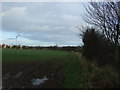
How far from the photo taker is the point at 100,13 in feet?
56.4

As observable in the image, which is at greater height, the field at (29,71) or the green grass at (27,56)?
the green grass at (27,56)

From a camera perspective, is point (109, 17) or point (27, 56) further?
point (27, 56)

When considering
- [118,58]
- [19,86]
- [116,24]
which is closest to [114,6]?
[116,24]

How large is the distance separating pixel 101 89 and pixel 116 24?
5211mm

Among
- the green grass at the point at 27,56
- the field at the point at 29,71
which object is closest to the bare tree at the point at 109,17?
the field at the point at 29,71

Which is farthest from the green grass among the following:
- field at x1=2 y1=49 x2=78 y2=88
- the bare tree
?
the bare tree

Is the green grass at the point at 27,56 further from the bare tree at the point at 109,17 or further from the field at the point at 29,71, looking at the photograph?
the bare tree at the point at 109,17

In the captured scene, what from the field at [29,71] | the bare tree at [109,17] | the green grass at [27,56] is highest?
the bare tree at [109,17]

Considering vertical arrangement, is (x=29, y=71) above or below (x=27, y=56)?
below

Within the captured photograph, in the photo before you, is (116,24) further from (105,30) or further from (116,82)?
(116,82)

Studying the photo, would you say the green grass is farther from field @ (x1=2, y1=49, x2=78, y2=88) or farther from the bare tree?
the bare tree

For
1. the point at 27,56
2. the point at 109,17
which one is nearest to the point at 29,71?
the point at 109,17

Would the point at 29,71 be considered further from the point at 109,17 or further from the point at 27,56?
the point at 27,56

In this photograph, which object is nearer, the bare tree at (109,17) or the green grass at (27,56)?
the bare tree at (109,17)
